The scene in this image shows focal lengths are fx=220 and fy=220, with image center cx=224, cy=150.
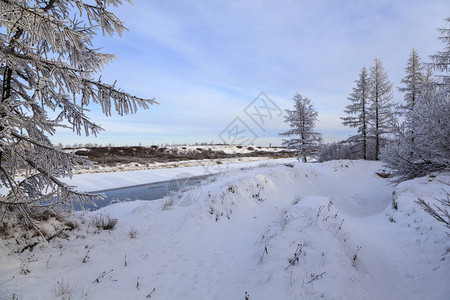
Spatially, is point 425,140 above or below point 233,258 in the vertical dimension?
above

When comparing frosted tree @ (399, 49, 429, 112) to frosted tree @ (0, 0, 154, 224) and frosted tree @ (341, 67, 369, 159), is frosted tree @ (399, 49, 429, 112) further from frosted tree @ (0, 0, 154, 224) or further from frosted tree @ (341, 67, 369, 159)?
frosted tree @ (0, 0, 154, 224)

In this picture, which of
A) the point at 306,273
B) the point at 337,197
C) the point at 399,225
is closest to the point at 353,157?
the point at 337,197

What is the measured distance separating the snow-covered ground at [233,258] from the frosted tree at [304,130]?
64.3 feet

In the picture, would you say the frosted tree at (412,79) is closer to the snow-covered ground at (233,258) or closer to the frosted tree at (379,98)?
the frosted tree at (379,98)

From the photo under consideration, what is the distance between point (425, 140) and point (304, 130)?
727 inches

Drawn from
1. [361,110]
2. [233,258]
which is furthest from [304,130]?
[233,258]

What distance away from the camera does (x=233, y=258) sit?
5.46 m

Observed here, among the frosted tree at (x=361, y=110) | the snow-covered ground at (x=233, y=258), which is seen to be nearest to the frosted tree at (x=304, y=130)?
the frosted tree at (x=361, y=110)

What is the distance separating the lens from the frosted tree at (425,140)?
26.4 feet

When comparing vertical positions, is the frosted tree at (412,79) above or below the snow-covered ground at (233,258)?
above

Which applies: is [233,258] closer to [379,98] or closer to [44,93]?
[44,93]

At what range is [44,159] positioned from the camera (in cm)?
404

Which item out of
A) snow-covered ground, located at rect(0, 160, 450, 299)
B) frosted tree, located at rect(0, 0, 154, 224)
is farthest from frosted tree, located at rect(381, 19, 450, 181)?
frosted tree, located at rect(0, 0, 154, 224)

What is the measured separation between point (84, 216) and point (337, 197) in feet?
43.1
